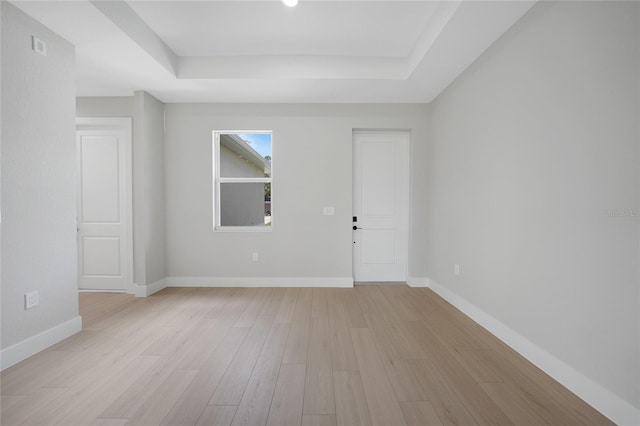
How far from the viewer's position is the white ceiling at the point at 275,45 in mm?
2365

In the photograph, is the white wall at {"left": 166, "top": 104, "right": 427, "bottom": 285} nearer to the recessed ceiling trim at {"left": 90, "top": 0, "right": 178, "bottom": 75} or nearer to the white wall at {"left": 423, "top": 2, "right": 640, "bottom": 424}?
the recessed ceiling trim at {"left": 90, "top": 0, "right": 178, "bottom": 75}

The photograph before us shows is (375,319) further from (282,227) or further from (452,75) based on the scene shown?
(452,75)

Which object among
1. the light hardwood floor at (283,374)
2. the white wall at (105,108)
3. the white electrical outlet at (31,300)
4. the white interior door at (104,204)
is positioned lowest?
the light hardwood floor at (283,374)

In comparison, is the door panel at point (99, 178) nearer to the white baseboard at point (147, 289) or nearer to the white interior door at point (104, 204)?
the white interior door at point (104, 204)

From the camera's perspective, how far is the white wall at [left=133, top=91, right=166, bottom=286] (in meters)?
3.76

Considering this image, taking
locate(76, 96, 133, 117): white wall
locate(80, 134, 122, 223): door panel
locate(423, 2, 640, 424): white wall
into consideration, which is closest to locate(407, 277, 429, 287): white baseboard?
locate(423, 2, 640, 424): white wall

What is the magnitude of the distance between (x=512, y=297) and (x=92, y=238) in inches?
201

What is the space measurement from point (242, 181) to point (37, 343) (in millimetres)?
2770

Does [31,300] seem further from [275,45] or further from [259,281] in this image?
[275,45]

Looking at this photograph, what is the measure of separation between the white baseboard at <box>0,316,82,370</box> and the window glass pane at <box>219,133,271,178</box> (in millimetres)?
2496

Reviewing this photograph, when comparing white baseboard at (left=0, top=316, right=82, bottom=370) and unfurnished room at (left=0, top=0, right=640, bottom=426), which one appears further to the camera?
white baseboard at (left=0, top=316, right=82, bottom=370)

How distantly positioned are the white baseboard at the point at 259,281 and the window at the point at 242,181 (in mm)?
777

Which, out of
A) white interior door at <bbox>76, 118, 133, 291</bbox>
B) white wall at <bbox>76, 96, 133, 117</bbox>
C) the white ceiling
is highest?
the white ceiling

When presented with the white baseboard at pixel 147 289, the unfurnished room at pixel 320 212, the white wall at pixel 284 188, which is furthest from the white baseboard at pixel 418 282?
the white baseboard at pixel 147 289
